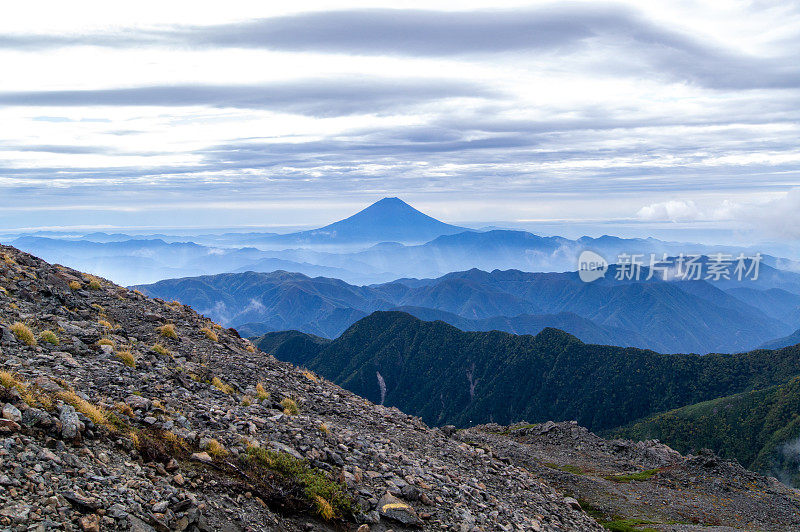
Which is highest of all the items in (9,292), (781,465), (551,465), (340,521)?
(9,292)

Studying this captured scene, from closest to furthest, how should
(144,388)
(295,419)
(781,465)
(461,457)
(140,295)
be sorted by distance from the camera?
(144,388) < (295,419) < (461,457) < (140,295) < (781,465)

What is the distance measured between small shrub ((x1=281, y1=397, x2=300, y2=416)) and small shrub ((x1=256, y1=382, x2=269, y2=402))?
824mm

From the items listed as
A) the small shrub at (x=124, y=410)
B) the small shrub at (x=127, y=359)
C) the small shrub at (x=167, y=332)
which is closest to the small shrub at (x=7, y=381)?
the small shrub at (x=124, y=410)

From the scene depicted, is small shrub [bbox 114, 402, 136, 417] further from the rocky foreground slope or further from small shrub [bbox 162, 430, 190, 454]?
small shrub [bbox 162, 430, 190, 454]

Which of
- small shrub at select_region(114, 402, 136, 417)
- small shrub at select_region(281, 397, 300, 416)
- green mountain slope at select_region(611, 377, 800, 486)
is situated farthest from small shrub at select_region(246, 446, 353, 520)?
green mountain slope at select_region(611, 377, 800, 486)

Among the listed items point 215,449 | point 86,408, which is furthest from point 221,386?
point 86,408

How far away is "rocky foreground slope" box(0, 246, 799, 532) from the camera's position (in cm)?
1162

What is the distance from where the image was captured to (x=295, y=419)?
20797 millimetres

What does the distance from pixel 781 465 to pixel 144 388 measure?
613ft

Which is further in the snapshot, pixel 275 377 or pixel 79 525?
pixel 275 377

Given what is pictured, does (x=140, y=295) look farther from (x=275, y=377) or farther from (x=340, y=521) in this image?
(x=340, y=521)

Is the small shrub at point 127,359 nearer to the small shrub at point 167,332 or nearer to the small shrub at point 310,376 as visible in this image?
the small shrub at point 167,332

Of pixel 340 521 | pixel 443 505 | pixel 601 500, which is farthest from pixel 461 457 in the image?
pixel 601 500

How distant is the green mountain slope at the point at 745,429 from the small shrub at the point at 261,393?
176445 millimetres
